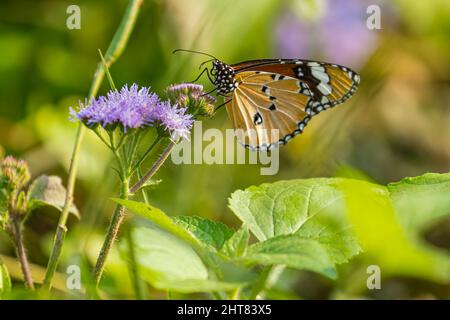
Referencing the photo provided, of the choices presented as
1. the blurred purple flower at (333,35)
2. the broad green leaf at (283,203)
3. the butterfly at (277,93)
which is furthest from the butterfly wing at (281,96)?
the blurred purple flower at (333,35)

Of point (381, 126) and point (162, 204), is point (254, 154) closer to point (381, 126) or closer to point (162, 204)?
point (162, 204)

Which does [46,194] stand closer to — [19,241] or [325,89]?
[19,241]

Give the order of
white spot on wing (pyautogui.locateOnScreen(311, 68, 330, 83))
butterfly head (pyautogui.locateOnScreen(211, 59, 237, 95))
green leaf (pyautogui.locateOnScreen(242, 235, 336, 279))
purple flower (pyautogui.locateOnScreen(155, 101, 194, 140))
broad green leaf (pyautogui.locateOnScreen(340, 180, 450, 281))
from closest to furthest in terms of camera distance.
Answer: broad green leaf (pyautogui.locateOnScreen(340, 180, 450, 281)) → green leaf (pyautogui.locateOnScreen(242, 235, 336, 279)) → purple flower (pyautogui.locateOnScreen(155, 101, 194, 140)) → butterfly head (pyautogui.locateOnScreen(211, 59, 237, 95)) → white spot on wing (pyautogui.locateOnScreen(311, 68, 330, 83))

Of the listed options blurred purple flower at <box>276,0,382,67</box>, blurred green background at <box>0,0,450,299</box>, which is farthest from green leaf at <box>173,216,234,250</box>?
blurred purple flower at <box>276,0,382,67</box>

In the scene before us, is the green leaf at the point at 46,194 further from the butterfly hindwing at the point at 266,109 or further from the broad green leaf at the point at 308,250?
the butterfly hindwing at the point at 266,109

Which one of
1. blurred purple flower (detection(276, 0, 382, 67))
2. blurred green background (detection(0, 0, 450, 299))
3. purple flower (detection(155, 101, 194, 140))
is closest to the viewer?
purple flower (detection(155, 101, 194, 140))

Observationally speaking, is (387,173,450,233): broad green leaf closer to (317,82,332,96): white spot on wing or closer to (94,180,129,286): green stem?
(94,180,129,286): green stem
